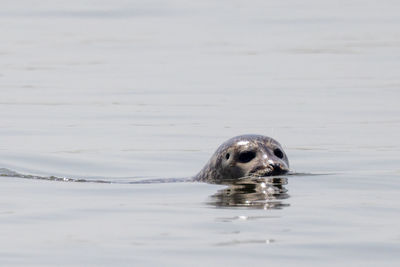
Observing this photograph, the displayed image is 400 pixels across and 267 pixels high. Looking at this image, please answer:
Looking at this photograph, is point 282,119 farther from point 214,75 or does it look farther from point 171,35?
point 171,35

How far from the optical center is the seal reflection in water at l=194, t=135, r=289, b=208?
462 inches

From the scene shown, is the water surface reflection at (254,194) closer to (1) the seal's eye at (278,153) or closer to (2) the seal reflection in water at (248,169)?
(2) the seal reflection in water at (248,169)

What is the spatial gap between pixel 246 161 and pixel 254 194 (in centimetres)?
136

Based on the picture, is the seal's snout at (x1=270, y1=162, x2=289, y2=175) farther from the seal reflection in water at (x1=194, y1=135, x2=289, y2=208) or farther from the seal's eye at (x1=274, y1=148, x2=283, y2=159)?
the seal's eye at (x1=274, y1=148, x2=283, y2=159)

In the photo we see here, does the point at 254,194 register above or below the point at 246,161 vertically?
below

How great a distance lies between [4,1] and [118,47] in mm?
12734

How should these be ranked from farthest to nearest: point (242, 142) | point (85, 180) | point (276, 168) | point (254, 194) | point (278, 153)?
point (85, 180) < point (242, 142) < point (278, 153) < point (276, 168) < point (254, 194)

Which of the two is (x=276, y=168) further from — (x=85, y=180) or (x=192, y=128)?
(x=192, y=128)

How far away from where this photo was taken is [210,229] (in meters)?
9.77

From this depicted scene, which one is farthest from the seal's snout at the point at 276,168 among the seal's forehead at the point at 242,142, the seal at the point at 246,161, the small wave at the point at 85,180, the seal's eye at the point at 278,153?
the small wave at the point at 85,180

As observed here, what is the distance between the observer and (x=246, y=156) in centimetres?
1284

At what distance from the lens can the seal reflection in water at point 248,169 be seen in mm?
11742

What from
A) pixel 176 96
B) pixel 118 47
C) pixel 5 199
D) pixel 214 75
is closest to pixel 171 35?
pixel 118 47

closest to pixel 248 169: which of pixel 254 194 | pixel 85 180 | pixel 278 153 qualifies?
pixel 278 153
